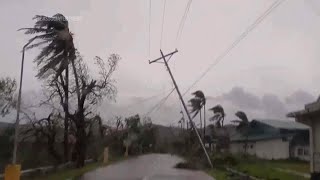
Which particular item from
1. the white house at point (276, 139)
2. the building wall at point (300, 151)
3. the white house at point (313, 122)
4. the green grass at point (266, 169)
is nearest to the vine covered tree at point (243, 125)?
the white house at point (276, 139)

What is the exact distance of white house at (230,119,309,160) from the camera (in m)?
59.0

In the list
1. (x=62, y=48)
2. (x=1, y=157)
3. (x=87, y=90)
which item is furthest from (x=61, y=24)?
(x=1, y=157)

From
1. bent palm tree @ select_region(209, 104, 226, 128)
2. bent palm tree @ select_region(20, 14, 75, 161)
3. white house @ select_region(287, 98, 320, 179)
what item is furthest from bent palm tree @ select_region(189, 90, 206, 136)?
white house @ select_region(287, 98, 320, 179)

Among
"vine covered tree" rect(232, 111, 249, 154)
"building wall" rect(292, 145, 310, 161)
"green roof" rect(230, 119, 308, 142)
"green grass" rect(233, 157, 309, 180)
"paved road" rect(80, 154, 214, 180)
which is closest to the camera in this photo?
"green grass" rect(233, 157, 309, 180)

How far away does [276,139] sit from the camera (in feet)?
203

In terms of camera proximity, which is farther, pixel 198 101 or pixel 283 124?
pixel 198 101

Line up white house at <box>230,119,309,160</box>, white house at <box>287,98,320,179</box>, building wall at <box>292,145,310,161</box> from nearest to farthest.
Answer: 1. white house at <box>287,98,320,179</box>
2. building wall at <box>292,145,310,161</box>
3. white house at <box>230,119,309,160</box>

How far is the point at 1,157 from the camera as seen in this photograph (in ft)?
143

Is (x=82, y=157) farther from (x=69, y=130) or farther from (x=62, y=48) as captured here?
(x=62, y=48)

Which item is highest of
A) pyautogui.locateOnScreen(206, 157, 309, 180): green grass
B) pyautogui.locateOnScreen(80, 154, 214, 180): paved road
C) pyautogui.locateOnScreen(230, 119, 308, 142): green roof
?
pyautogui.locateOnScreen(230, 119, 308, 142): green roof

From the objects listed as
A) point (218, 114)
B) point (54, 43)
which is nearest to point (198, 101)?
point (218, 114)

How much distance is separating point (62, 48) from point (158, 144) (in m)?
96.1

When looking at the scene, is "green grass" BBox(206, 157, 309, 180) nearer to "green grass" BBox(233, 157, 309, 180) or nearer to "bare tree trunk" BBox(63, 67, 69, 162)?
"green grass" BBox(233, 157, 309, 180)

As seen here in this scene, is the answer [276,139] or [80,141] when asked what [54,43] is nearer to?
[80,141]
